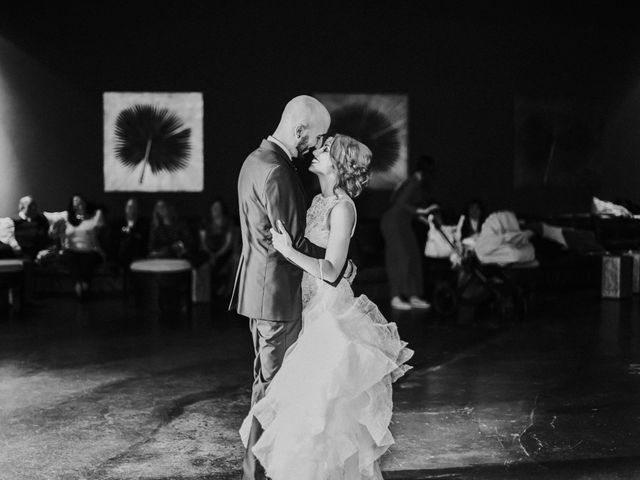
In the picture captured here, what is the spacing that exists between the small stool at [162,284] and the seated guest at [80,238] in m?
1.00

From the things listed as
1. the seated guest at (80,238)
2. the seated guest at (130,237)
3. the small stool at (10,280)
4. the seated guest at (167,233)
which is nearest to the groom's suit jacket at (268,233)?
the small stool at (10,280)

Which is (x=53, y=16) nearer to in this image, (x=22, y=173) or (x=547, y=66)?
(x=22, y=173)

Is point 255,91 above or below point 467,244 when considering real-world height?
above

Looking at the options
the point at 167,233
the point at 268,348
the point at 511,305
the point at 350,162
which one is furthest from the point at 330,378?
the point at 167,233

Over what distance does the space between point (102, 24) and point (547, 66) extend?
5.60 metres

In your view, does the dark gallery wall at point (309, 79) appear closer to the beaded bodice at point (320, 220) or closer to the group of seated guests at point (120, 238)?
the group of seated guests at point (120, 238)

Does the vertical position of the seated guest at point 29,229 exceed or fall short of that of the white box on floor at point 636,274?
it exceeds it

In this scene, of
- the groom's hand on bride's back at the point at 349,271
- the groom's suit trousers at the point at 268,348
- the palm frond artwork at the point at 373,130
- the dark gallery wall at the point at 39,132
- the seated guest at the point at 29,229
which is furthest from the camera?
the palm frond artwork at the point at 373,130

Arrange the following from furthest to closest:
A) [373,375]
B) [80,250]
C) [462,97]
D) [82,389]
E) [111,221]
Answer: [462,97]
[111,221]
[80,250]
[82,389]
[373,375]

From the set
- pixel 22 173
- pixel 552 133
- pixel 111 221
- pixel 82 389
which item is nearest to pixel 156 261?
pixel 111 221

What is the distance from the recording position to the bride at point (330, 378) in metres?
3.85

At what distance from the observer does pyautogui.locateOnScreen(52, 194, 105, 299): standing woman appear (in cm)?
1073

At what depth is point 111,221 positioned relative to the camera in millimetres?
11836

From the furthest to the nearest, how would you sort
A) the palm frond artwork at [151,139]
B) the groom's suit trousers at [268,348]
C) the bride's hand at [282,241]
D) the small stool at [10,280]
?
the palm frond artwork at [151,139] < the small stool at [10,280] < the groom's suit trousers at [268,348] < the bride's hand at [282,241]
